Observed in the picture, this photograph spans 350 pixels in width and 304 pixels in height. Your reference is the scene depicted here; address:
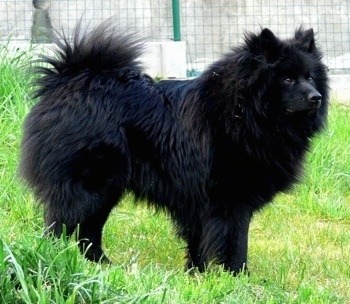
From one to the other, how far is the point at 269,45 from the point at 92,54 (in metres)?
1.20

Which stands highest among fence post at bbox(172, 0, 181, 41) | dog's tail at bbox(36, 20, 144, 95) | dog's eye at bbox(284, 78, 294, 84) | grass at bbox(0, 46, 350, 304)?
fence post at bbox(172, 0, 181, 41)

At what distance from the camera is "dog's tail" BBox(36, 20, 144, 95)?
5.14m

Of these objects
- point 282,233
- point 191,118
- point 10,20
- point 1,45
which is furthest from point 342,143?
point 10,20

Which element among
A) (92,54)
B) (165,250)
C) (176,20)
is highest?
(176,20)

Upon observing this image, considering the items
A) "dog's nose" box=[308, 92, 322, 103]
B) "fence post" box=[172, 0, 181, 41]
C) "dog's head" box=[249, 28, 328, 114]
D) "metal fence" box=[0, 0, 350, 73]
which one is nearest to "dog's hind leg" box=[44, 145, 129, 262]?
"dog's head" box=[249, 28, 328, 114]

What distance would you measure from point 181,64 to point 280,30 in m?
Result: 1.77

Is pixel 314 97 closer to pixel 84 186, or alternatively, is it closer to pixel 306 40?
pixel 306 40

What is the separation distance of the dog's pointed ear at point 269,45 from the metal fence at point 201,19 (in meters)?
4.55

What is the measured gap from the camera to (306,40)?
5223 millimetres

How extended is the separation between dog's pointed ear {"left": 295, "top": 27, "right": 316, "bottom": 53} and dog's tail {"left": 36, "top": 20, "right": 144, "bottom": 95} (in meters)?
1.15

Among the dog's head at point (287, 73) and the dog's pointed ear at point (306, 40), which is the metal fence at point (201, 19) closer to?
the dog's pointed ear at point (306, 40)

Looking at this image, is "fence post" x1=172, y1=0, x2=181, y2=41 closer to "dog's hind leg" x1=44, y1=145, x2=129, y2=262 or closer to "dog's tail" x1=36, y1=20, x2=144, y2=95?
"dog's tail" x1=36, y1=20, x2=144, y2=95

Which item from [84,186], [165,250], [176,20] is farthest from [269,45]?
[176,20]

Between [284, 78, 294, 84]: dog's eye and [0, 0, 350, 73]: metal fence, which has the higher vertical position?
[0, 0, 350, 73]: metal fence
